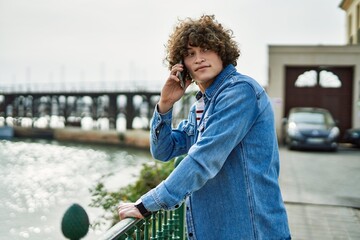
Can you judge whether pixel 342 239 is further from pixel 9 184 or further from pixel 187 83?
pixel 9 184

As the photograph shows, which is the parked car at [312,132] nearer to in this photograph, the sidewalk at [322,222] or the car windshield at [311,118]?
the car windshield at [311,118]

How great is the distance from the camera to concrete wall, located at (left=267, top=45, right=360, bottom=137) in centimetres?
1820

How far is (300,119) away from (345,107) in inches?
133

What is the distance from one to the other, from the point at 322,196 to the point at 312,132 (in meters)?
7.77

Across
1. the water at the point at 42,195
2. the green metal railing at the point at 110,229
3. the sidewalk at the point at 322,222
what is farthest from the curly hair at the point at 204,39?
the water at the point at 42,195

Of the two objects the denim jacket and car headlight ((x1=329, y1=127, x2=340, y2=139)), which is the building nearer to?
car headlight ((x1=329, y1=127, x2=340, y2=139))

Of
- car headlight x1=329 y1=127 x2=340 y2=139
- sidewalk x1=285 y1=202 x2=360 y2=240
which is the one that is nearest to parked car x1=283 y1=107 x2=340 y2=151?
car headlight x1=329 y1=127 x2=340 y2=139

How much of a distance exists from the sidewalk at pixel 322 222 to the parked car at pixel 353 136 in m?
10.5

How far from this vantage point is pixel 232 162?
6.24 ft

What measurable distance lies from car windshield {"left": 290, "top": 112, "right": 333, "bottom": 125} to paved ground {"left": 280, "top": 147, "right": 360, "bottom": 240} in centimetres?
265

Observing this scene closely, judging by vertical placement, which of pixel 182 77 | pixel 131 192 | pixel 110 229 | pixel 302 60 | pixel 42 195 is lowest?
pixel 42 195

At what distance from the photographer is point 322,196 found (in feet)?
25.6

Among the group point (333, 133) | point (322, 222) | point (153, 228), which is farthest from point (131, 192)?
point (333, 133)

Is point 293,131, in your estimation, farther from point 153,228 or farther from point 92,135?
point 92,135
